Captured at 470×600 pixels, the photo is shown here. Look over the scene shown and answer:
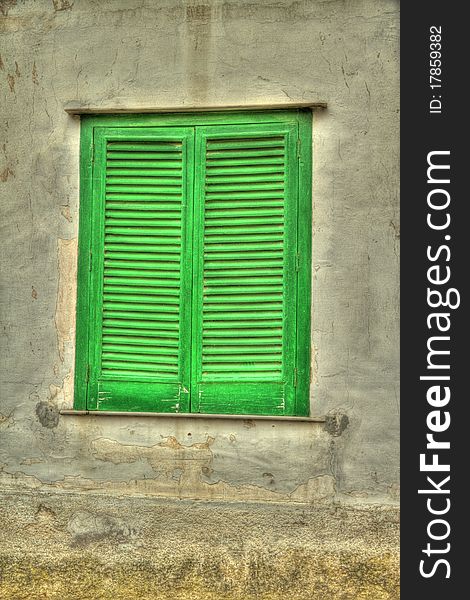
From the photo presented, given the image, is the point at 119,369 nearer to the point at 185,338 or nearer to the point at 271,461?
the point at 185,338

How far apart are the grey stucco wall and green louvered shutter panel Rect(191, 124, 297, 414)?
15 centimetres

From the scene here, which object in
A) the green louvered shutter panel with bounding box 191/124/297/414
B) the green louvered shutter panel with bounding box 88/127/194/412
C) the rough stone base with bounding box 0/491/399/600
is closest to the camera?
the rough stone base with bounding box 0/491/399/600

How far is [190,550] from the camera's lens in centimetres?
597

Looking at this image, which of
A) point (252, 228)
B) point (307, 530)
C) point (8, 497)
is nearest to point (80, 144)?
point (252, 228)

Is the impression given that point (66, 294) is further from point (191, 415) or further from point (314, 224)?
point (314, 224)

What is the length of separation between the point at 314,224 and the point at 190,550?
2.04m

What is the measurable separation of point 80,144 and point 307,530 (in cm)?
267

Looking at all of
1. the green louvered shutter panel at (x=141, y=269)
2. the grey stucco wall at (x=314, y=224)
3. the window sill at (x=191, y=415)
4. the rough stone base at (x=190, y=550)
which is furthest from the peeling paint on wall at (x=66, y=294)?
the rough stone base at (x=190, y=550)

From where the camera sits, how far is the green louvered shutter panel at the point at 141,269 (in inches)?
240

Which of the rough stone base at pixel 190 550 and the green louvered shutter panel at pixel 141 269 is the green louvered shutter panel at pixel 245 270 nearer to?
the green louvered shutter panel at pixel 141 269

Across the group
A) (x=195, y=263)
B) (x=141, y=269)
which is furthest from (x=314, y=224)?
(x=141, y=269)

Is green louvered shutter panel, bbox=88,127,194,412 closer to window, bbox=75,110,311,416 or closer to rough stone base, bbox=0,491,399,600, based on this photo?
window, bbox=75,110,311,416

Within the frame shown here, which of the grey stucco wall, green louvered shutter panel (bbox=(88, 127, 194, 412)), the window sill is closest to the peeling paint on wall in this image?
the grey stucco wall

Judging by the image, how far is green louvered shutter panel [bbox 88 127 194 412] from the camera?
6105 millimetres
